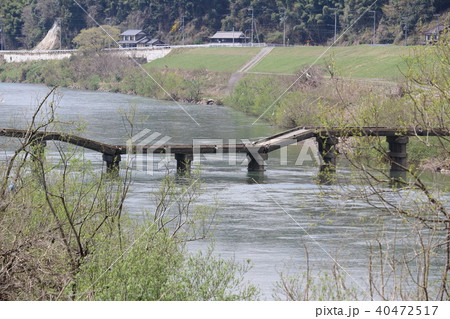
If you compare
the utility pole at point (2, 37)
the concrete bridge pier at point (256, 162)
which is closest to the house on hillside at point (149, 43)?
the utility pole at point (2, 37)

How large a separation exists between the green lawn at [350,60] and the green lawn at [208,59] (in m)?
3.69

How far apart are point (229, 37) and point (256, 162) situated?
8672 cm

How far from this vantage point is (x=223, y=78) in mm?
93812

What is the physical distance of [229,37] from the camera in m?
121

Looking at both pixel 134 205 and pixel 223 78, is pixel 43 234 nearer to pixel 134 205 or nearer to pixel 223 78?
pixel 134 205

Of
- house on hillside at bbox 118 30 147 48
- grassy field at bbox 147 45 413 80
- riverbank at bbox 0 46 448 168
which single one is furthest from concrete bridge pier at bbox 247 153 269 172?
house on hillside at bbox 118 30 147 48

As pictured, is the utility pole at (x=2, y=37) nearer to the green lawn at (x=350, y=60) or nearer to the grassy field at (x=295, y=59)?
the grassy field at (x=295, y=59)

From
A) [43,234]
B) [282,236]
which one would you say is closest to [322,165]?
[282,236]

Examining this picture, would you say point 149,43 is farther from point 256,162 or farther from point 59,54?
point 256,162

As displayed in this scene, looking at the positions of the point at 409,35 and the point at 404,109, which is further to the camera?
the point at 409,35

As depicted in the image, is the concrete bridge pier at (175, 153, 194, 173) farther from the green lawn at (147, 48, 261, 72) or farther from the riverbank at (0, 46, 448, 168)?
the green lawn at (147, 48, 261, 72)

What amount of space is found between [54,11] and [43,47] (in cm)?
671

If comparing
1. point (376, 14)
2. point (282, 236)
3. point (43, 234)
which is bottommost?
point (282, 236)

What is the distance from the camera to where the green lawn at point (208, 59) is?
101 metres
